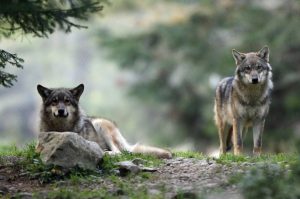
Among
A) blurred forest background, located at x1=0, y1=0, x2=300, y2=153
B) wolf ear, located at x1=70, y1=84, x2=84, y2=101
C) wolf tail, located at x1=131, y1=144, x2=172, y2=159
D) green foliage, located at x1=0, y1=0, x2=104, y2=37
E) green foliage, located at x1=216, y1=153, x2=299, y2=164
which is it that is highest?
blurred forest background, located at x1=0, y1=0, x2=300, y2=153

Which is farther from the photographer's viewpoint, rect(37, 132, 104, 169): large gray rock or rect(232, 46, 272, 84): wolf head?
rect(232, 46, 272, 84): wolf head

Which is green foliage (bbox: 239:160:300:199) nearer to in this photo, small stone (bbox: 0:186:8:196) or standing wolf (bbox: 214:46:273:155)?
small stone (bbox: 0:186:8:196)

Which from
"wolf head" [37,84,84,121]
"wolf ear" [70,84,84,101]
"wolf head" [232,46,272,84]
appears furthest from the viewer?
"wolf head" [232,46,272,84]

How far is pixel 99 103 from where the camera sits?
4722 centimetres

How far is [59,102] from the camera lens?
34.6 ft

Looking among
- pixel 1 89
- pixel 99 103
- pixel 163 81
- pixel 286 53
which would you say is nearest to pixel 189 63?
pixel 163 81

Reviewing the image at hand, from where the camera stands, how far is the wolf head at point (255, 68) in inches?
462

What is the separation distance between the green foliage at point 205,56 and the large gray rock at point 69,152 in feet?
46.0

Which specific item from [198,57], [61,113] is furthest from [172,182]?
[198,57]

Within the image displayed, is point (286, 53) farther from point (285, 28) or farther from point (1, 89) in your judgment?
point (1, 89)

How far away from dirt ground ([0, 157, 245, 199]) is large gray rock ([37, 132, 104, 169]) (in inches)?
12.8

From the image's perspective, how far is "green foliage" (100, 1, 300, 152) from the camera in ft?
76.5

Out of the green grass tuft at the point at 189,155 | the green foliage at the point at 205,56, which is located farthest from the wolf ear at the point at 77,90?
the green foliage at the point at 205,56

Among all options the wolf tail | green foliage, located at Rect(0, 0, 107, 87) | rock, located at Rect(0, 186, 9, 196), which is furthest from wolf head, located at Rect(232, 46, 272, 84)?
rock, located at Rect(0, 186, 9, 196)
